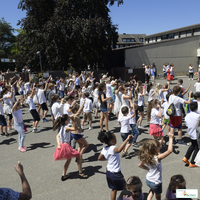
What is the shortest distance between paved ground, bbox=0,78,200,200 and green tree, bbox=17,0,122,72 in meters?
18.8

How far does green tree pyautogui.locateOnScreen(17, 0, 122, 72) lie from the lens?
2355 centimetres

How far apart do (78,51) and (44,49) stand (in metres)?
A: 4.47

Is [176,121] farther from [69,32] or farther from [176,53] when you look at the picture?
[176,53]

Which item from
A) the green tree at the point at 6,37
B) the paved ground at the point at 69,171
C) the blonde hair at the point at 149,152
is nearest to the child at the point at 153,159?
the blonde hair at the point at 149,152

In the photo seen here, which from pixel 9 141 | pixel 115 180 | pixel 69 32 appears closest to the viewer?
pixel 115 180

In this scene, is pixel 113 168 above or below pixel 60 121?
below

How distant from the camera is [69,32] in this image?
24078 mm

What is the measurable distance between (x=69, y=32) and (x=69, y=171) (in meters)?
21.5

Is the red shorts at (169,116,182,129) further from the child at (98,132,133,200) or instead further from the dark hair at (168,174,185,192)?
the dark hair at (168,174,185,192)

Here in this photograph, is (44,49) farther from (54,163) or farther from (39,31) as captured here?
(54,163)

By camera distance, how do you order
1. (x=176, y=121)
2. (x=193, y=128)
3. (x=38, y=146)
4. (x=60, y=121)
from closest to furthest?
(x=60, y=121)
(x=193, y=128)
(x=176, y=121)
(x=38, y=146)

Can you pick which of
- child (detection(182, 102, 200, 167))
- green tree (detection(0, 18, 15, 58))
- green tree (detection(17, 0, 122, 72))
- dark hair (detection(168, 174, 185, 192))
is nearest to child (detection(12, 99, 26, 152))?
child (detection(182, 102, 200, 167))

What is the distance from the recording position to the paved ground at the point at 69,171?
173 inches

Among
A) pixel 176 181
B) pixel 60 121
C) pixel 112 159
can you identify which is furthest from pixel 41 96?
pixel 176 181
